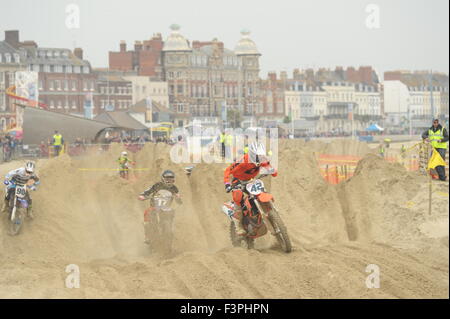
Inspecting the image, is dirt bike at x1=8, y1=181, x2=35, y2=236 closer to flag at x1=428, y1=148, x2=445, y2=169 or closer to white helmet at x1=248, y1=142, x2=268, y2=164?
white helmet at x1=248, y1=142, x2=268, y2=164

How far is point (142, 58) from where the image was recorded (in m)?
116

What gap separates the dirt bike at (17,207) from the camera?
16094 mm

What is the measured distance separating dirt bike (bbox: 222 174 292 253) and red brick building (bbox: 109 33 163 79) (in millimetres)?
101600

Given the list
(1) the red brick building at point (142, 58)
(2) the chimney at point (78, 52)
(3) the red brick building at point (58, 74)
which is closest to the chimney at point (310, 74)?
(1) the red brick building at point (142, 58)

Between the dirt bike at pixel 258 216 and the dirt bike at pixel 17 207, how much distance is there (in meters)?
4.61

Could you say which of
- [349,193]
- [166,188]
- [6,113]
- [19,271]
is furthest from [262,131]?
[6,113]

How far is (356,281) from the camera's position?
37.0ft

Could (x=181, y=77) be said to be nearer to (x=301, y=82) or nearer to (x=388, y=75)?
(x=301, y=82)

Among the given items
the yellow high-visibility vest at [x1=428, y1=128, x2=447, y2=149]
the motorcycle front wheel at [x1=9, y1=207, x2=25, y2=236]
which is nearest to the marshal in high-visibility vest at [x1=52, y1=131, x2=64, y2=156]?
the yellow high-visibility vest at [x1=428, y1=128, x2=447, y2=149]

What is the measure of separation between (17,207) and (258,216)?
5.39 metres

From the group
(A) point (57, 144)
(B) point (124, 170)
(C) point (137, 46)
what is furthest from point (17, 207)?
(C) point (137, 46)

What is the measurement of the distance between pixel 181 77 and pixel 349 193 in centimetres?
9458

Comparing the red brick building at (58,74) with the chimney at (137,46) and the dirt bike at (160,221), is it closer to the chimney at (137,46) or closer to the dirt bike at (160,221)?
the chimney at (137,46)

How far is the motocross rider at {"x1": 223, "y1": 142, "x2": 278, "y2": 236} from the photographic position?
13430 millimetres
